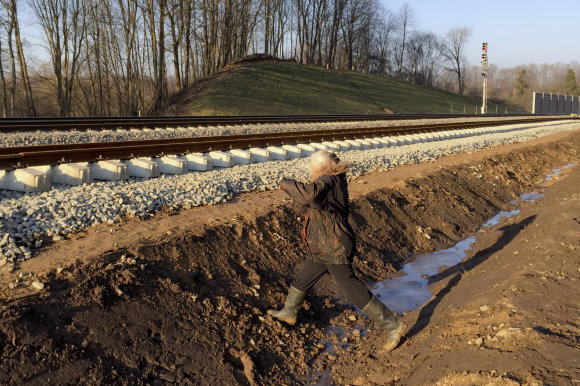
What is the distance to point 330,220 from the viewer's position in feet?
15.4

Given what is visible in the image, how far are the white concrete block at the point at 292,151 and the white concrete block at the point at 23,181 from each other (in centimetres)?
671

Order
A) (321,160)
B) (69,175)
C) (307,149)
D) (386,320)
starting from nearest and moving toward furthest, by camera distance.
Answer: (321,160), (386,320), (69,175), (307,149)

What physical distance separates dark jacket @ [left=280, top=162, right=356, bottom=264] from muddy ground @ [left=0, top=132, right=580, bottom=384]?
45.7 inches

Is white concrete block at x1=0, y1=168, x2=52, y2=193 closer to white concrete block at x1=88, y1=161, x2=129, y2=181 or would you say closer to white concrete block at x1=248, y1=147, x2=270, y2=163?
white concrete block at x1=88, y1=161, x2=129, y2=181

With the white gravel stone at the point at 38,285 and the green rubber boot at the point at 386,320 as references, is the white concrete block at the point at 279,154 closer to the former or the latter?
the green rubber boot at the point at 386,320

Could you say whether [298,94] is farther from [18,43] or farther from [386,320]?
[386,320]

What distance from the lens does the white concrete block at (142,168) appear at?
936cm

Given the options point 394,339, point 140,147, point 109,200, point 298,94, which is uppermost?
point 298,94

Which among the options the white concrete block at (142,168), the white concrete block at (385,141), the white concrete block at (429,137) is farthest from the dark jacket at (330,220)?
the white concrete block at (429,137)

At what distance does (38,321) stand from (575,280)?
18.1ft

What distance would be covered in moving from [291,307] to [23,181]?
4.66 metres

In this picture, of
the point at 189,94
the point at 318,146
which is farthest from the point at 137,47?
the point at 318,146

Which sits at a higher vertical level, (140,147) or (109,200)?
(140,147)

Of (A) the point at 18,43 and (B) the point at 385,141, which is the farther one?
(A) the point at 18,43
